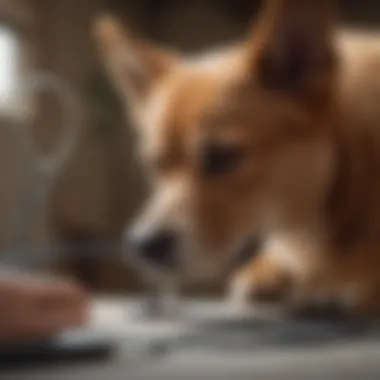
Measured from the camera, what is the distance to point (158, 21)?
6.97 ft

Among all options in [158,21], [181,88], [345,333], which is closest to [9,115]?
[158,21]

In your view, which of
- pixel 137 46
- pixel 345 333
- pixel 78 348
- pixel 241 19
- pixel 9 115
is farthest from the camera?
pixel 241 19

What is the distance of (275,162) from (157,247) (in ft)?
0.52

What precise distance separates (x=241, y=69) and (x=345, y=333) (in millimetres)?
296

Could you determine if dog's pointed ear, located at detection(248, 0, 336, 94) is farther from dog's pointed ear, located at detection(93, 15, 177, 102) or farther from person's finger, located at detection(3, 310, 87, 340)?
person's finger, located at detection(3, 310, 87, 340)

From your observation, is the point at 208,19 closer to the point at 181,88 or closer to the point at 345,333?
the point at 181,88

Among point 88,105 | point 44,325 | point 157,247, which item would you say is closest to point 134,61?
point 157,247

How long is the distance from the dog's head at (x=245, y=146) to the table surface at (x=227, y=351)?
0.07 m

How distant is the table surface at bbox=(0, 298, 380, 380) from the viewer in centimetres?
53

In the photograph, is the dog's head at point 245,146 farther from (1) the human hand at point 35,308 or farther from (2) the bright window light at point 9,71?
(2) the bright window light at point 9,71

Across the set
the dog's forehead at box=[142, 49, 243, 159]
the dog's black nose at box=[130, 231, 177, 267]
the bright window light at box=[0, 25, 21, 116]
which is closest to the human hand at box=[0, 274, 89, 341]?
the dog's black nose at box=[130, 231, 177, 267]

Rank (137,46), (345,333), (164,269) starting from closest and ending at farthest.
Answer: (345,333), (164,269), (137,46)

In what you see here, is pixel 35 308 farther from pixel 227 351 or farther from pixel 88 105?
pixel 88 105

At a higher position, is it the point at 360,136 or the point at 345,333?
the point at 360,136
